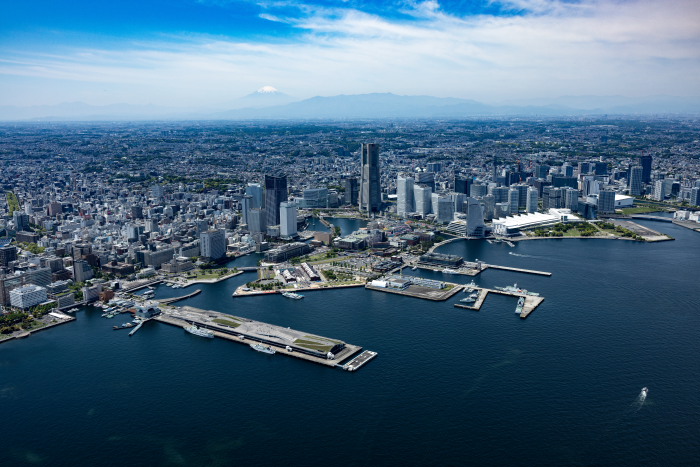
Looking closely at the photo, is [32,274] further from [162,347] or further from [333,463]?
[333,463]

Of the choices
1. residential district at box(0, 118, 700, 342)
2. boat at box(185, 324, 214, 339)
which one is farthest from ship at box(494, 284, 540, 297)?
boat at box(185, 324, 214, 339)

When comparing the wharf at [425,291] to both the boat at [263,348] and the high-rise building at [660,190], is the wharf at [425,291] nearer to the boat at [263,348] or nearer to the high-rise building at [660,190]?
the boat at [263,348]

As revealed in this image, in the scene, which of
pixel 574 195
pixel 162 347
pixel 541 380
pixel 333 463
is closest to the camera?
pixel 333 463

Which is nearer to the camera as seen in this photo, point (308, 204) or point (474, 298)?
point (474, 298)

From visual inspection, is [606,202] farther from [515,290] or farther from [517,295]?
[517,295]

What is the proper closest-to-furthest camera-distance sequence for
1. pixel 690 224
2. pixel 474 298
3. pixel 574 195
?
pixel 474 298 → pixel 690 224 → pixel 574 195

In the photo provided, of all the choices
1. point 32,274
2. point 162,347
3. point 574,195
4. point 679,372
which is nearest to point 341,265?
point 162,347

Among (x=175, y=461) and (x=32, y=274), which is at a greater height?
(x=32, y=274)

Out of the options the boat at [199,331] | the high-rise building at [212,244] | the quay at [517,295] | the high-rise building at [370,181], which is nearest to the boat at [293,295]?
the boat at [199,331]
